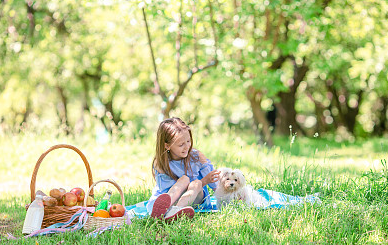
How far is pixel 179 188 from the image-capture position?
12.8 feet

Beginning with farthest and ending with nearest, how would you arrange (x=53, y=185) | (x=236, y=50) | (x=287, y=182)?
(x=236, y=50)
(x=53, y=185)
(x=287, y=182)

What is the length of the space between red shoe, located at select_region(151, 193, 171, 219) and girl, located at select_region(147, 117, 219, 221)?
0.18 m

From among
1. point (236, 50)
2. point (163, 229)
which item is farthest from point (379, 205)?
point (236, 50)

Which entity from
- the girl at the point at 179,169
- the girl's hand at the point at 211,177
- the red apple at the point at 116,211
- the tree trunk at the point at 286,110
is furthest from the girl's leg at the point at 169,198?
the tree trunk at the point at 286,110

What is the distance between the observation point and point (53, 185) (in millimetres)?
5801

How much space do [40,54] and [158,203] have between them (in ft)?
36.3

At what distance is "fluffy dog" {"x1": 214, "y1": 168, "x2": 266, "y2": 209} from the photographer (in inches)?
155

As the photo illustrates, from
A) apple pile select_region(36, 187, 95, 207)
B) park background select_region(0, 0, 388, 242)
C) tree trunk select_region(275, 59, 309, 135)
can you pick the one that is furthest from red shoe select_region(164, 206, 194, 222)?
tree trunk select_region(275, 59, 309, 135)

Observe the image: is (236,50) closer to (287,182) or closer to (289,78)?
(287,182)

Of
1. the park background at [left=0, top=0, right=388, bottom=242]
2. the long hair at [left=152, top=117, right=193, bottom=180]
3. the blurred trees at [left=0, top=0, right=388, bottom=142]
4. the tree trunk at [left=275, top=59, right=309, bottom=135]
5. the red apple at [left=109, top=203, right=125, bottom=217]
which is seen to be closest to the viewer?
the red apple at [left=109, top=203, right=125, bottom=217]

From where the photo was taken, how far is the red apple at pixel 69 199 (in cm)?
369

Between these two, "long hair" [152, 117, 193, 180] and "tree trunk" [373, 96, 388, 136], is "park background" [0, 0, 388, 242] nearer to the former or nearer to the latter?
"tree trunk" [373, 96, 388, 136]

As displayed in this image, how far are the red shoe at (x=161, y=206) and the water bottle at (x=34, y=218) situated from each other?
37.0 inches

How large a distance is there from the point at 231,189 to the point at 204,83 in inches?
415
